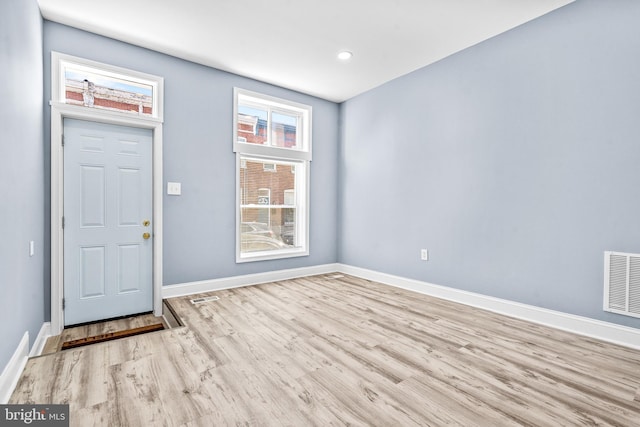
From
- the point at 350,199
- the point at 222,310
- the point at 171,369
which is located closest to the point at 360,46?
the point at 350,199

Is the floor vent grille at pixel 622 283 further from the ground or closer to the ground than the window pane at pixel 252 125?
closer to the ground

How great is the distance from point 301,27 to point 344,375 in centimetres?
324

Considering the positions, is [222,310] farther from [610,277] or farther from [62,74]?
[610,277]

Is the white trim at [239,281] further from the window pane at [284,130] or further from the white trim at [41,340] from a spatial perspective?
the window pane at [284,130]

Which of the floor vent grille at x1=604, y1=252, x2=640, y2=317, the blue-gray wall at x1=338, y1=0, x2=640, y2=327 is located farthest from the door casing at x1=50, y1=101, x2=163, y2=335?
the floor vent grille at x1=604, y1=252, x2=640, y2=317

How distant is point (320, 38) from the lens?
3.36 meters

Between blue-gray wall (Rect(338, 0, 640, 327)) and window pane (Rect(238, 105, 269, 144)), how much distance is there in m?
1.80

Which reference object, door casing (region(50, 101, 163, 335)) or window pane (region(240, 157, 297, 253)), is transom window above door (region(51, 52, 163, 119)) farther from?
window pane (region(240, 157, 297, 253))

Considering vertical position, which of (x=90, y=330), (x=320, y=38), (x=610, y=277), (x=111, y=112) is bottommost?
(x=90, y=330)

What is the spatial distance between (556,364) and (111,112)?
15.0 ft

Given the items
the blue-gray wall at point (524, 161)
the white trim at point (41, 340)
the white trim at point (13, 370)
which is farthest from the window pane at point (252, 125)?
the white trim at point (13, 370)

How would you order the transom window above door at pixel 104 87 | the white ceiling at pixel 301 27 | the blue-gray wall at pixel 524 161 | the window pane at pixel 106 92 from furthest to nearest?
the window pane at pixel 106 92, the transom window above door at pixel 104 87, the white ceiling at pixel 301 27, the blue-gray wall at pixel 524 161

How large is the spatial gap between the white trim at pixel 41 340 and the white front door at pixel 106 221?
0.61 ft

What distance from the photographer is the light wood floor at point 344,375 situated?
5.45 feet
